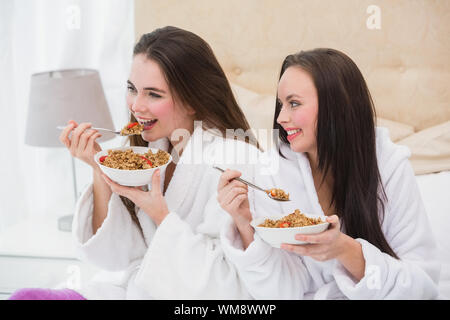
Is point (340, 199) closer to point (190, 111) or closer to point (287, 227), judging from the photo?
point (287, 227)

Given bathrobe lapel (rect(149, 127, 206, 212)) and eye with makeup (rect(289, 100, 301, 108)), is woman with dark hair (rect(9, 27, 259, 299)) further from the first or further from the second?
eye with makeup (rect(289, 100, 301, 108))

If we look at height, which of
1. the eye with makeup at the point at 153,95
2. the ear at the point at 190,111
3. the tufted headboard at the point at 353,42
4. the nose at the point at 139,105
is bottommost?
the ear at the point at 190,111

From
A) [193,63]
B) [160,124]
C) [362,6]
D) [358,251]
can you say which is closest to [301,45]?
[362,6]

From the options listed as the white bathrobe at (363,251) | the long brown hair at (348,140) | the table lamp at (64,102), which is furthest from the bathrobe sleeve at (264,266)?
the table lamp at (64,102)

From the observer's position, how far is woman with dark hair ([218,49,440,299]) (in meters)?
0.92

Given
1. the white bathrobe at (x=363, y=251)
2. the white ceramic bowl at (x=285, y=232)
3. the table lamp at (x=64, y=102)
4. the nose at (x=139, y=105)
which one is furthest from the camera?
the table lamp at (x=64, y=102)

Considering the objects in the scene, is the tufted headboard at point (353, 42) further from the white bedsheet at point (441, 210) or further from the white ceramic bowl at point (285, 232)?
the white ceramic bowl at point (285, 232)

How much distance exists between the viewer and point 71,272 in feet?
4.19

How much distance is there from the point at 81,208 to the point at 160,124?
0.25 metres

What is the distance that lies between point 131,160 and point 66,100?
65 centimetres

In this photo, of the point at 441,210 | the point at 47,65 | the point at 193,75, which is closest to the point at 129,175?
the point at 193,75

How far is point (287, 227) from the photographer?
0.85 metres

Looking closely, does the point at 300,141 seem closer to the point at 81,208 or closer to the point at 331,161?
the point at 331,161

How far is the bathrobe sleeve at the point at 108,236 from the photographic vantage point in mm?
1093
